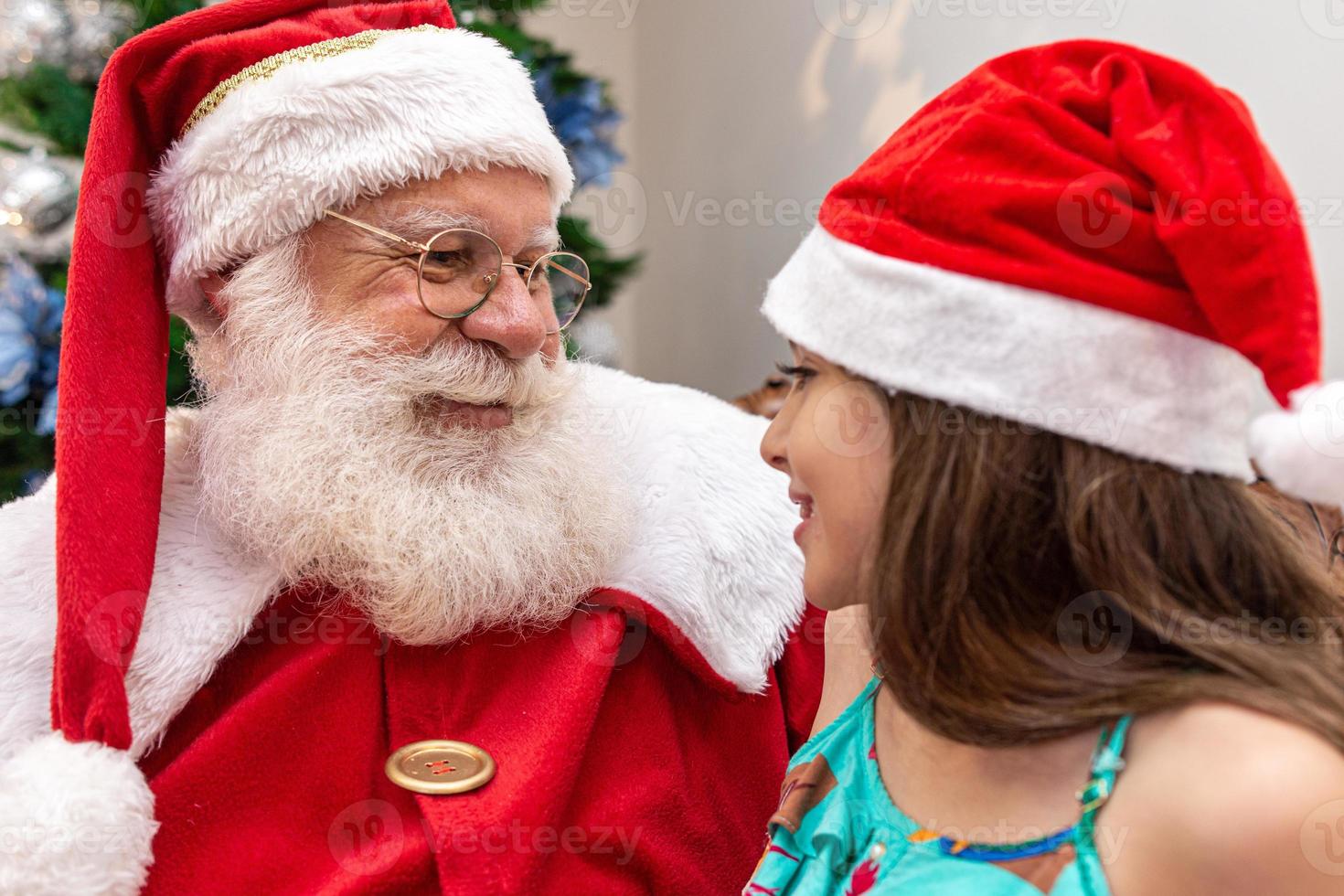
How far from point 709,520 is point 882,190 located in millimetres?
666

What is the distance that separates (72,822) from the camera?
1115 millimetres

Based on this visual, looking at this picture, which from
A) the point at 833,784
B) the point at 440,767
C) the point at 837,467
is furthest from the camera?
the point at 440,767

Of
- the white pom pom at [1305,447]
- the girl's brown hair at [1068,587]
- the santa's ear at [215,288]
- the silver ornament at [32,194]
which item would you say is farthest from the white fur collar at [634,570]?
the silver ornament at [32,194]

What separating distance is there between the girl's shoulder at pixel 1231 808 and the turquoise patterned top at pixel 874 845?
28mm

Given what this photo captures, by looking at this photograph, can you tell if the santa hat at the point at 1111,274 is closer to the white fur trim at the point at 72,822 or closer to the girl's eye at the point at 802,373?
the girl's eye at the point at 802,373

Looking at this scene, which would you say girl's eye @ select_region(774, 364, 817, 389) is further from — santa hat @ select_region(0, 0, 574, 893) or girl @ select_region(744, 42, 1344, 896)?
santa hat @ select_region(0, 0, 574, 893)

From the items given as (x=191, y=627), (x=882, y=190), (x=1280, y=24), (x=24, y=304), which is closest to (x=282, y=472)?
(x=191, y=627)

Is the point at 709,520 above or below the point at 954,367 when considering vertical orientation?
below

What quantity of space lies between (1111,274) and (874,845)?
2.03 ft

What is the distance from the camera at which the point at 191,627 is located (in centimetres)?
134

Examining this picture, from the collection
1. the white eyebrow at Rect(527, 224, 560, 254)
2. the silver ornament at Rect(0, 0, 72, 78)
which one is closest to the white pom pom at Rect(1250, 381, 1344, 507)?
the white eyebrow at Rect(527, 224, 560, 254)

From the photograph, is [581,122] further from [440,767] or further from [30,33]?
[440,767]

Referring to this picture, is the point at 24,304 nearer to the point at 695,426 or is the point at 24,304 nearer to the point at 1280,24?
the point at 695,426

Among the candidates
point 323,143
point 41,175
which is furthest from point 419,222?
point 41,175
